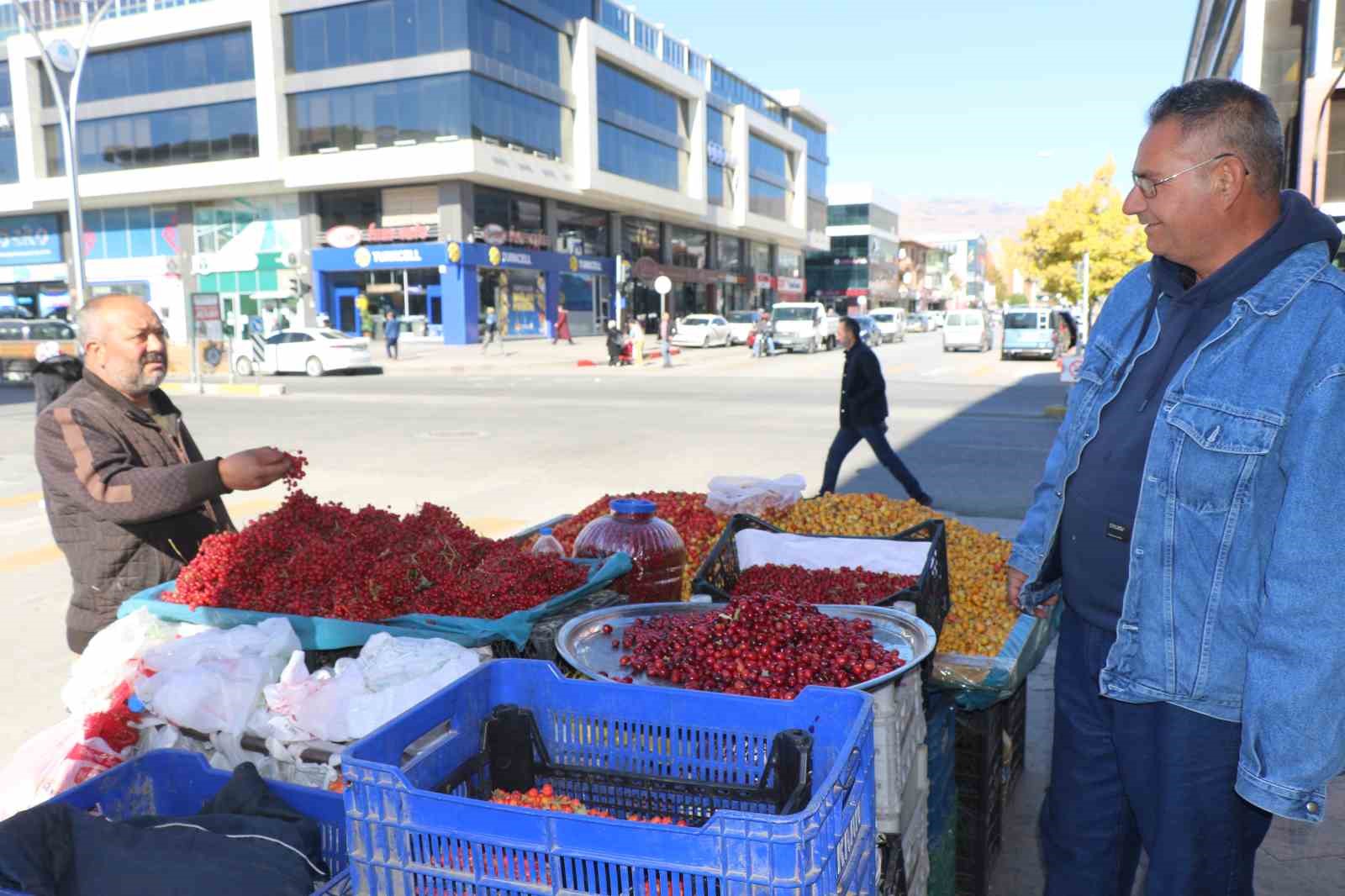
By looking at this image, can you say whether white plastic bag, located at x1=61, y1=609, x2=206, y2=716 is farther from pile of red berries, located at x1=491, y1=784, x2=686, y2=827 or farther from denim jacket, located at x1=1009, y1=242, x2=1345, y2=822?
denim jacket, located at x1=1009, y1=242, x2=1345, y2=822

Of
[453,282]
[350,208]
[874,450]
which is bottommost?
[874,450]

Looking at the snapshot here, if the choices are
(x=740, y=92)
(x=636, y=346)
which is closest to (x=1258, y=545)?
(x=636, y=346)

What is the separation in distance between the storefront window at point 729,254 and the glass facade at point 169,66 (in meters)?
34.2

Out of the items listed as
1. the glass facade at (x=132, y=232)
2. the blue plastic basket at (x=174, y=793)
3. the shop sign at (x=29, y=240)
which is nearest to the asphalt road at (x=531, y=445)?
the blue plastic basket at (x=174, y=793)

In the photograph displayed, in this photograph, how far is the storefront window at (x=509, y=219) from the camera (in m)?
44.3

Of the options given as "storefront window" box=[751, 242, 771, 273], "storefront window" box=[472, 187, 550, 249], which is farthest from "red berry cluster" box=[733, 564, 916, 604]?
"storefront window" box=[751, 242, 771, 273]

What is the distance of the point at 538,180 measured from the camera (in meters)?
45.4

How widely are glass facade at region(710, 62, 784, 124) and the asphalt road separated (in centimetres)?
4638

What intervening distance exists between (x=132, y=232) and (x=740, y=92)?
41019mm

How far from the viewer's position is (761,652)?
2.43 m

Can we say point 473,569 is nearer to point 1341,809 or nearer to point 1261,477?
point 1261,477

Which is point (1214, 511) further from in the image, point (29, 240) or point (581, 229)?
point (29, 240)

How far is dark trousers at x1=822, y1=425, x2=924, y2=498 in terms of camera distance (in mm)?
10062

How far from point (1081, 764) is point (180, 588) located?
9.41ft
